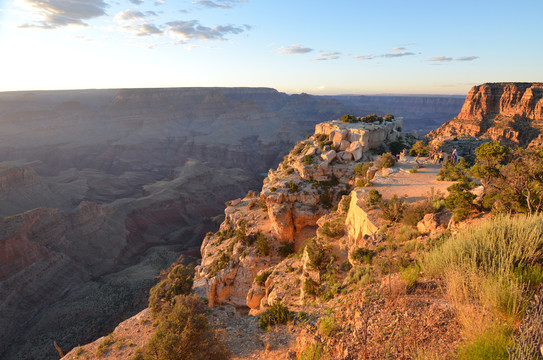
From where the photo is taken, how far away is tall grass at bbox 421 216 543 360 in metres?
5.05

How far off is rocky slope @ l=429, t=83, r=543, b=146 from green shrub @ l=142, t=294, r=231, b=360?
3310 inches

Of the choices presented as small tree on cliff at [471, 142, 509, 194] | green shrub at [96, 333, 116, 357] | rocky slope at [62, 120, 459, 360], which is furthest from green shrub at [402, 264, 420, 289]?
green shrub at [96, 333, 116, 357]

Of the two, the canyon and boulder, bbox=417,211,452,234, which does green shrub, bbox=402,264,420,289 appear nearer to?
boulder, bbox=417,211,452,234

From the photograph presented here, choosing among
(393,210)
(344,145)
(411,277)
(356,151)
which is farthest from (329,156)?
(411,277)

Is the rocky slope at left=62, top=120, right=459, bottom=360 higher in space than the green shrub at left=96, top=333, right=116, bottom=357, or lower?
higher

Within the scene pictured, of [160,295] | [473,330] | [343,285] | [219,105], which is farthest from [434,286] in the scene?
[219,105]

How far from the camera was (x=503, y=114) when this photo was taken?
85312mm

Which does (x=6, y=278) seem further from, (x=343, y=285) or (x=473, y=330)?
(x=473, y=330)

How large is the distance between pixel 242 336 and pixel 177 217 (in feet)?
229

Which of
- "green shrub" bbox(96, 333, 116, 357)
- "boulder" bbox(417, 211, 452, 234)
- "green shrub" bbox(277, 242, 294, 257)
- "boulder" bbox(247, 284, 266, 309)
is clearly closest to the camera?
"boulder" bbox(417, 211, 452, 234)

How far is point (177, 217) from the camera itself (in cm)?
7800

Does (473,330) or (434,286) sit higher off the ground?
(473,330)

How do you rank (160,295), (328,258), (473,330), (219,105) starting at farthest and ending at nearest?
(219,105)
(160,295)
(328,258)
(473,330)

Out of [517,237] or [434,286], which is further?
[434,286]
